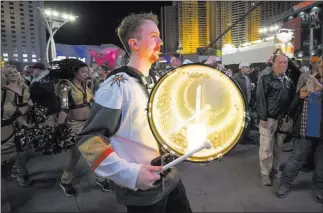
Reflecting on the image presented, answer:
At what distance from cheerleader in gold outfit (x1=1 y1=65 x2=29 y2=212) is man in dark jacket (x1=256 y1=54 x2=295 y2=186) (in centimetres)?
337

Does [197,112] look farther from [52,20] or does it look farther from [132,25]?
[52,20]

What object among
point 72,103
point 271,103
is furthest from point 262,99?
point 72,103

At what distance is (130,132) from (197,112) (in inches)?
15.6

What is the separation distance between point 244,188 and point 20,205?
313 cm

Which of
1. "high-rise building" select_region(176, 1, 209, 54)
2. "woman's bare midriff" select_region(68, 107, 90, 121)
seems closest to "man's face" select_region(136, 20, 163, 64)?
"woman's bare midriff" select_region(68, 107, 90, 121)

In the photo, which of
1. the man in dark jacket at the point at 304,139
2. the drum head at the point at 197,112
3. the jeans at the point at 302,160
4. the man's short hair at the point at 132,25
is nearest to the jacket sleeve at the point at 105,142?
the drum head at the point at 197,112

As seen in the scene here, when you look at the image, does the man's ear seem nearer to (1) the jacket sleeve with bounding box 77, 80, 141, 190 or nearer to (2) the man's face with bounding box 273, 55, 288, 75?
(1) the jacket sleeve with bounding box 77, 80, 141, 190

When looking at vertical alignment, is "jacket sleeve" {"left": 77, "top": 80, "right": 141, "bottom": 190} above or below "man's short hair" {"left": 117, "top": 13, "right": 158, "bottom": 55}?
below

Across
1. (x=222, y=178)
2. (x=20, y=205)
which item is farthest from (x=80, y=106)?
(x=222, y=178)

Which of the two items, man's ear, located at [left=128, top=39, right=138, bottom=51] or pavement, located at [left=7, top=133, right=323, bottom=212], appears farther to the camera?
pavement, located at [left=7, top=133, right=323, bottom=212]

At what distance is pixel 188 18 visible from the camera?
68.7ft

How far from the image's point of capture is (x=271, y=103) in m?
3.71

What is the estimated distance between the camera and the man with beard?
3.82 feet

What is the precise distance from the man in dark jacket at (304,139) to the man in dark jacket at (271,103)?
0.23m
